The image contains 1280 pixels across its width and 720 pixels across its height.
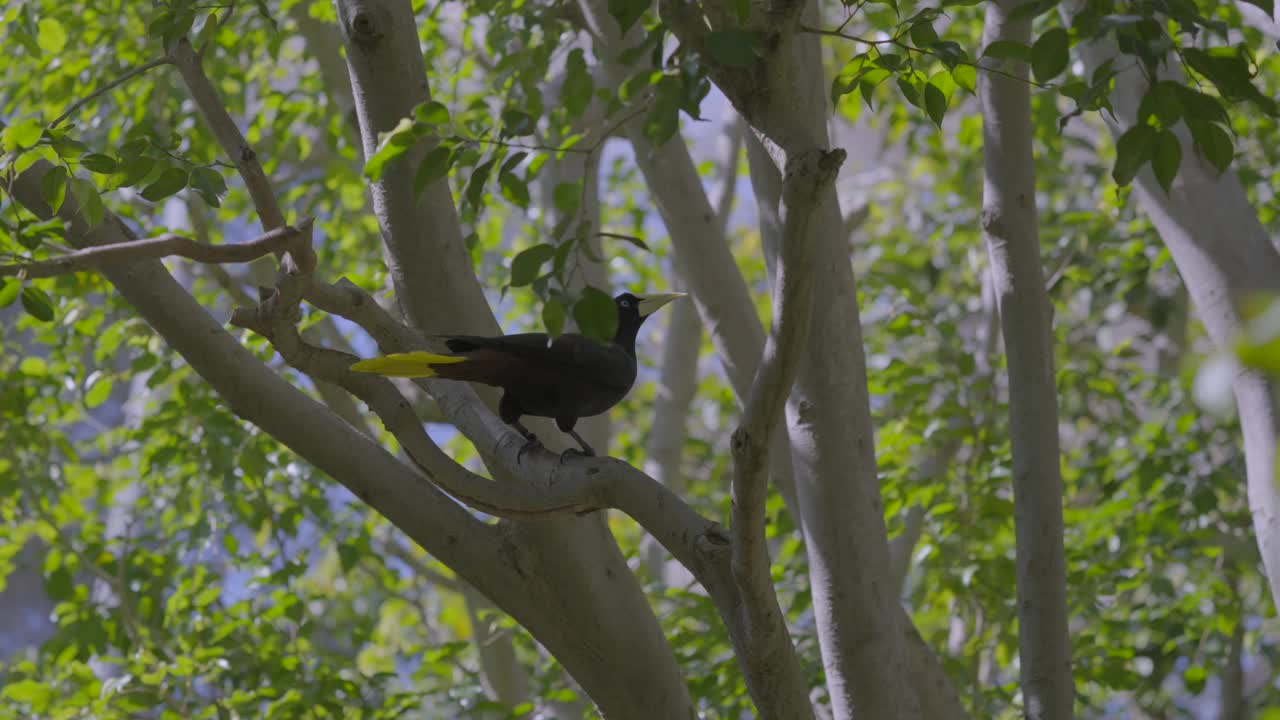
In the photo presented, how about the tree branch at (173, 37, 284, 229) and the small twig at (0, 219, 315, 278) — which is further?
the tree branch at (173, 37, 284, 229)

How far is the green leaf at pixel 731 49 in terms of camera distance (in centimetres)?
144

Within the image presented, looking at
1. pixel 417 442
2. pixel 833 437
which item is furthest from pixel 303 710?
pixel 833 437

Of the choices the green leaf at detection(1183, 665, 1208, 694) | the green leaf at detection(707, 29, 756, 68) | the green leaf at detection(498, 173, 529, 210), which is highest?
the green leaf at detection(498, 173, 529, 210)

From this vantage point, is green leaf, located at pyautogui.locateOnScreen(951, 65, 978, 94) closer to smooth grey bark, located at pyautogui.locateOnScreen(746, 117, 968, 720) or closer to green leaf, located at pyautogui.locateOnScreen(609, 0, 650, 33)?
smooth grey bark, located at pyautogui.locateOnScreen(746, 117, 968, 720)

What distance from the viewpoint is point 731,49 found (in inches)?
57.1

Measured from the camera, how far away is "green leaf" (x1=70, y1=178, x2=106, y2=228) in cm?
200

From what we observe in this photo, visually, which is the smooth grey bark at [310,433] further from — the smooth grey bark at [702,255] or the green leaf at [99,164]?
the smooth grey bark at [702,255]

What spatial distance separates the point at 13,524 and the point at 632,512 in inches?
158

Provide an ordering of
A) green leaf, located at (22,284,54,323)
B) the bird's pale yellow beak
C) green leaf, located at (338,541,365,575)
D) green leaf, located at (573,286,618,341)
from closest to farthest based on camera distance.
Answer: green leaf, located at (573,286,618,341), green leaf, located at (22,284,54,323), the bird's pale yellow beak, green leaf, located at (338,541,365,575)

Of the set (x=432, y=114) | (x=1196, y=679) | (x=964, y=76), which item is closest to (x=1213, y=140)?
(x=964, y=76)

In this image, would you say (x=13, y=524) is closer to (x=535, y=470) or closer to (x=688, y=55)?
(x=535, y=470)

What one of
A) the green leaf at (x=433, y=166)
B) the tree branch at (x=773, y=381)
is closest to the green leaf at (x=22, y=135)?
the green leaf at (x=433, y=166)

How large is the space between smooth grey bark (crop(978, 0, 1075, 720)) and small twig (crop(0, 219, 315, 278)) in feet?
5.43

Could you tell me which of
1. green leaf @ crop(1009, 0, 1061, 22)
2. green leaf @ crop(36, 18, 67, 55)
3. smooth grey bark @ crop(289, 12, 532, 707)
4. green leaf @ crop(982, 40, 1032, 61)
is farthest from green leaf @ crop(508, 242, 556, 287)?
green leaf @ crop(36, 18, 67, 55)
